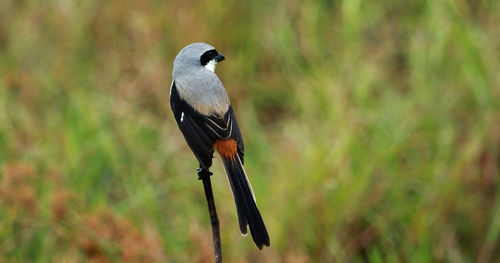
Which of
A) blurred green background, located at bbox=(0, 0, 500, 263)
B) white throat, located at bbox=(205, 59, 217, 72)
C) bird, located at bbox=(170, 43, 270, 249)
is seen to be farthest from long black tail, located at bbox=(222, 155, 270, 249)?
blurred green background, located at bbox=(0, 0, 500, 263)

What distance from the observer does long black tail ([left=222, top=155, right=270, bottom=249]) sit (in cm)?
178

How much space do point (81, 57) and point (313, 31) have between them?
6.28 feet

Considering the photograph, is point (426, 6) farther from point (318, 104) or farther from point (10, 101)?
A: point (10, 101)

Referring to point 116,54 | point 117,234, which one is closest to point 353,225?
point 117,234

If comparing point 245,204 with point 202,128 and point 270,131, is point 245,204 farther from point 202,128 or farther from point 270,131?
point 270,131

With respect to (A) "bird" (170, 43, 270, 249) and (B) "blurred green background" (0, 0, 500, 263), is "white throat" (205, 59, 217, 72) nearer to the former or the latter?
(A) "bird" (170, 43, 270, 249)

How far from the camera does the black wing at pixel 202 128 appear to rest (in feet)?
7.25

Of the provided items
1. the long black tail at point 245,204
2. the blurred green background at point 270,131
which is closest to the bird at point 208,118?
the long black tail at point 245,204

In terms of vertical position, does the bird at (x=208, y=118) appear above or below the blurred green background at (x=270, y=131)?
below

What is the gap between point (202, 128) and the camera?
90.6 inches

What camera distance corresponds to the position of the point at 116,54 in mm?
6047

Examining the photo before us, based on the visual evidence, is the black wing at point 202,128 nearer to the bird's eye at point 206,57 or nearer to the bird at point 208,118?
the bird at point 208,118

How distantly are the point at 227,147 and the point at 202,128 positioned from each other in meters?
0.12

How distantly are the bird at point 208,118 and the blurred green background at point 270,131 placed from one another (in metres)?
1.22
